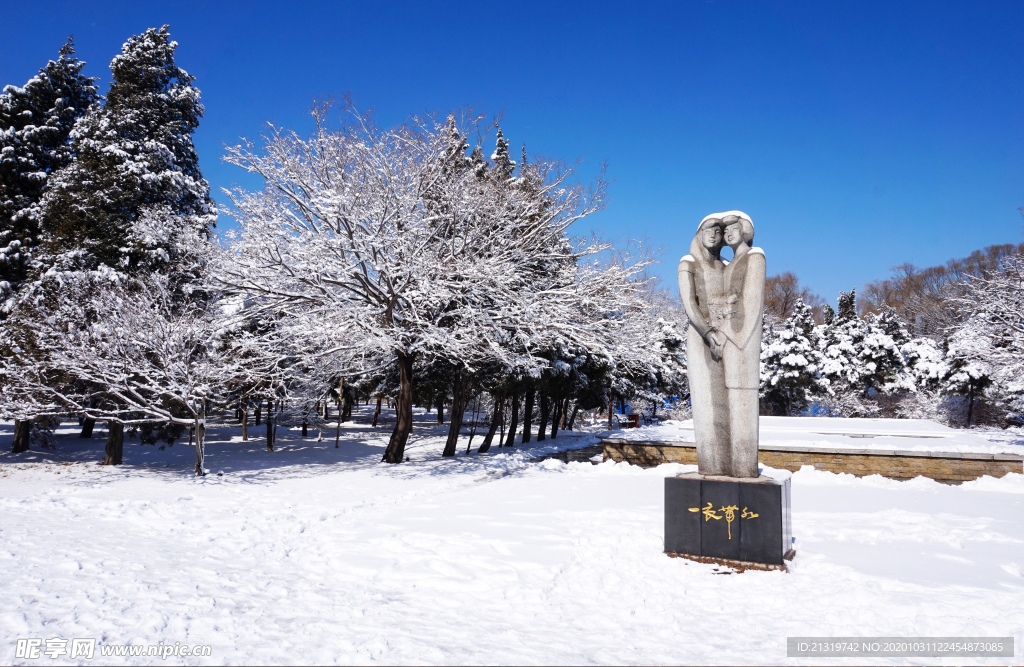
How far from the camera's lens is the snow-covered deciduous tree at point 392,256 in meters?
13.5

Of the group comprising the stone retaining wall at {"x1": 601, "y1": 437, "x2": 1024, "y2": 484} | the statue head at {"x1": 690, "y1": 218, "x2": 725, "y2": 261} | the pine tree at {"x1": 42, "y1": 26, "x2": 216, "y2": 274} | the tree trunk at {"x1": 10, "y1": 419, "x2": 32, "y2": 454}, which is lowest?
the tree trunk at {"x1": 10, "y1": 419, "x2": 32, "y2": 454}

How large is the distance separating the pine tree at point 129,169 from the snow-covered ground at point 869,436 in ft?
46.9

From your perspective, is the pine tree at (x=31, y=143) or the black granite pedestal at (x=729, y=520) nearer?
the black granite pedestal at (x=729, y=520)

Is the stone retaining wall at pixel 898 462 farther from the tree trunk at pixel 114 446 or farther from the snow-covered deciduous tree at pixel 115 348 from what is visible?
the tree trunk at pixel 114 446

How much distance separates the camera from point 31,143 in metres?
18.9

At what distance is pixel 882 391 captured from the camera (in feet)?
111

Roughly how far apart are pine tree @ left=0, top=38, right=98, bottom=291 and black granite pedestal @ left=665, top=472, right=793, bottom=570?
18453 millimetres

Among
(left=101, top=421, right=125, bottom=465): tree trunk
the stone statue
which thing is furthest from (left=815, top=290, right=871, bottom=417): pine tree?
(left=101, top=421, right=125, bottom=465): tree trunk

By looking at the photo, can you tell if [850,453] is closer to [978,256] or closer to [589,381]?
[589,381]

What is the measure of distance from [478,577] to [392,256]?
979cm

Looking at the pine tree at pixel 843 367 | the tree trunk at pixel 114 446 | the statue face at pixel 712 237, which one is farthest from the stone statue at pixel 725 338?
the pine tree at pixel 843 367

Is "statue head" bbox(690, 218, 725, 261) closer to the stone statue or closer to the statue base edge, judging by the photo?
the stone statue

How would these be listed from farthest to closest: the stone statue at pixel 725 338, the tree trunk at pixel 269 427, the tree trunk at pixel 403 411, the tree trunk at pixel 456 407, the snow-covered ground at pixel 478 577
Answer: the tree trunk at pixel 269 427
the tree trunk at pixel 456 407
the tree trunk at pixel 403 411
the stone statue at pixel 725 338
the snow-covered ground at pixel 478 577

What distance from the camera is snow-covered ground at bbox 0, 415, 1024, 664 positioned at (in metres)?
4.19
